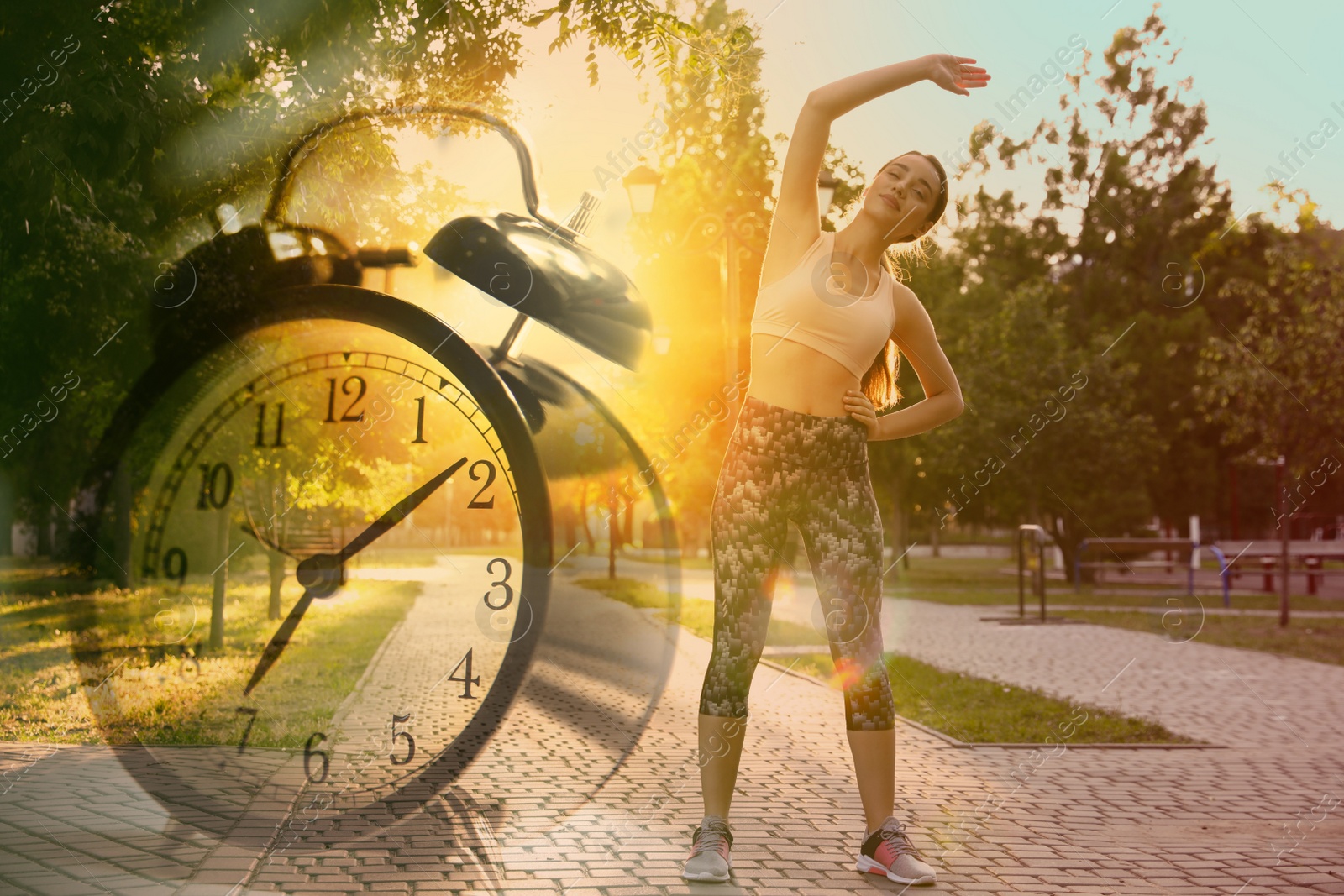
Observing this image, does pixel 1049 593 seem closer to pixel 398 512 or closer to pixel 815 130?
pixel 815 130

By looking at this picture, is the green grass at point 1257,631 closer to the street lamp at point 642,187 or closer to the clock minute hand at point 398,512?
the street lamp at point 642,187

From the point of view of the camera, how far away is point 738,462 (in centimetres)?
327

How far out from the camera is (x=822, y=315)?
10.6ft

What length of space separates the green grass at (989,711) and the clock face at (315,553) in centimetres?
203

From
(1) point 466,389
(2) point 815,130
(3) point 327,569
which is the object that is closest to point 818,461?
(2) point 815,130

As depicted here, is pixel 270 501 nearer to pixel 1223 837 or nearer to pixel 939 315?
pixel 1223 837

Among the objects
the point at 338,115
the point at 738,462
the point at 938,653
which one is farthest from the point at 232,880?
the point at 938,653

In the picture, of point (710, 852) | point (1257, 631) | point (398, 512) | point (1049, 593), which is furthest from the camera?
point (1049, 593)

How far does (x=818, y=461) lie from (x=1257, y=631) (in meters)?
13.9

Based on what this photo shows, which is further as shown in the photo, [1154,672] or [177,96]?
[1154,672]

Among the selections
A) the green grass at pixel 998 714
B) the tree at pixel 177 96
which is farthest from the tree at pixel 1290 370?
the tree at pixel 177 96

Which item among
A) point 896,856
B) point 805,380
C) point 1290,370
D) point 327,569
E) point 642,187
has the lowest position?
point 896,856

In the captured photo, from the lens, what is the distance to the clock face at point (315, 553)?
2.84 metres

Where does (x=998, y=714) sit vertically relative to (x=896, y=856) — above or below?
below
